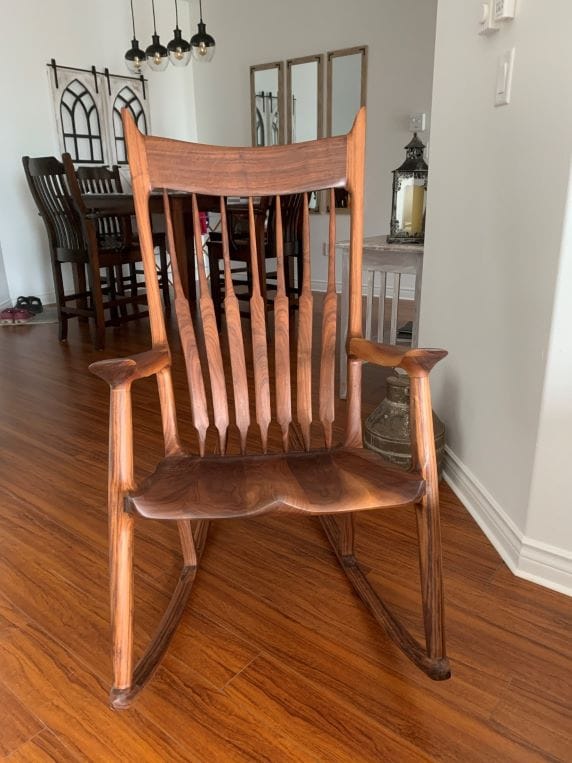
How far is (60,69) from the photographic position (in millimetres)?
4367

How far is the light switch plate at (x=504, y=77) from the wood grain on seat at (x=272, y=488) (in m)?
0.88

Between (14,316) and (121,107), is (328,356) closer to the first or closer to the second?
(14,316)

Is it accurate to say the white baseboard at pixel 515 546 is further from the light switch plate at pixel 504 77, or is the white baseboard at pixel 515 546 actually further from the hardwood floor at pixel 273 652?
the light switch plate at pixel 504 77

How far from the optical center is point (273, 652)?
3.62 ft

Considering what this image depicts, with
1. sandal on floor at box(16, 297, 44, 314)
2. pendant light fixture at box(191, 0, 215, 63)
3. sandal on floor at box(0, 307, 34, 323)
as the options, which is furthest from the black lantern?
sandal on floor at box(16, 297, 44, 314)

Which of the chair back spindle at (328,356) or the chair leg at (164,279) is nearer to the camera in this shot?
the chair back spindle at (328,356)

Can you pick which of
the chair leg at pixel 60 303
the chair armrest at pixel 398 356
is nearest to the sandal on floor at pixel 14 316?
the chair leg at pixel 60 303

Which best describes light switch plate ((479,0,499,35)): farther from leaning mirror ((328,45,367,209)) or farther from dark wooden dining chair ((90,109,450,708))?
leaning mirror ((328,45,367,209))

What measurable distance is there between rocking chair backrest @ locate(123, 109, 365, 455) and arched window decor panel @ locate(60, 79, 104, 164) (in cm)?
399

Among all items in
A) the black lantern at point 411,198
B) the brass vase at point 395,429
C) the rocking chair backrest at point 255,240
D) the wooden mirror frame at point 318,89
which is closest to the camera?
the rocking chair backrest at point 255,240

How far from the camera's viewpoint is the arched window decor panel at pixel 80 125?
14.7 feet

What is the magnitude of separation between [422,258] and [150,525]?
3.94ft

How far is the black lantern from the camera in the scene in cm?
197

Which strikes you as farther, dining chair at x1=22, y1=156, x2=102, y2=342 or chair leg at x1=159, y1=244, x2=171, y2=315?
chair leg at x1=159, y1=244, x2=171, y2=315
